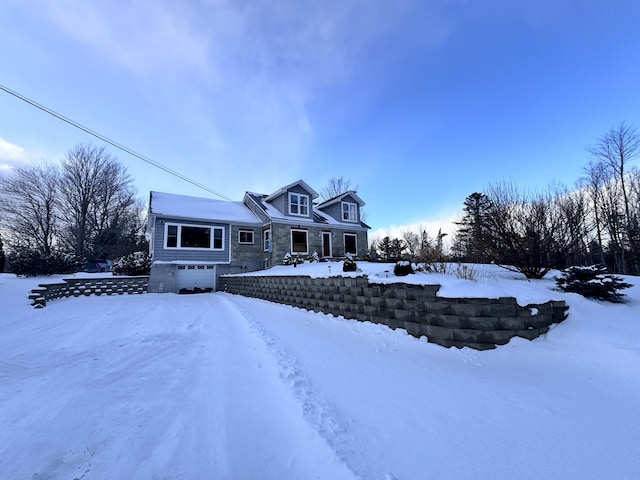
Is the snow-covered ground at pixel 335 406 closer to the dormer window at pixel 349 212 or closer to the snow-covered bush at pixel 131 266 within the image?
the snow-covered bush at pixel 131 266

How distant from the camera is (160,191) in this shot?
56.8 ft

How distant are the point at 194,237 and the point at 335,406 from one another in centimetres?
1492

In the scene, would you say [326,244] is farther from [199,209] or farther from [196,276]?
[199,209]

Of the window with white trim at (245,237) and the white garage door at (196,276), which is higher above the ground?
the window with white trim at (245,237)

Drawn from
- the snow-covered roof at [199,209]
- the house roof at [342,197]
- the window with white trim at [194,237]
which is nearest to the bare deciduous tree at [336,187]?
the house roof at [342,197]

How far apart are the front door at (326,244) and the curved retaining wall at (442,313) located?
37.1 feet

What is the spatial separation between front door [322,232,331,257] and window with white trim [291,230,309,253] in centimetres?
130

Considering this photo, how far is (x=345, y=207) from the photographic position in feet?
62.8

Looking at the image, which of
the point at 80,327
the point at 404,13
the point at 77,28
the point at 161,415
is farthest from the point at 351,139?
Result: the point at 161,415

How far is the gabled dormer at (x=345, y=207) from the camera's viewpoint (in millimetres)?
18891

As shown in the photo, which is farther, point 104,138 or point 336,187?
point 336,187

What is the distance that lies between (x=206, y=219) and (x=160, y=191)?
5041 mm

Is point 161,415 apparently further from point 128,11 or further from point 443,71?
point 443,71

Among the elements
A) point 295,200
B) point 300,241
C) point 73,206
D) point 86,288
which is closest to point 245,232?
point 300,241
